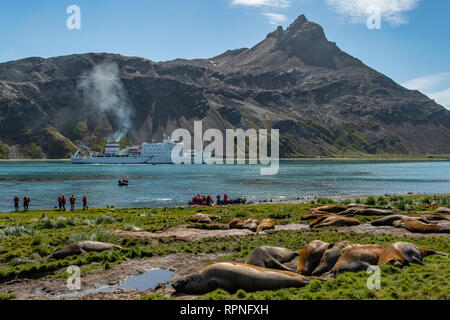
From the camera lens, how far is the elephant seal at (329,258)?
42.5 feet

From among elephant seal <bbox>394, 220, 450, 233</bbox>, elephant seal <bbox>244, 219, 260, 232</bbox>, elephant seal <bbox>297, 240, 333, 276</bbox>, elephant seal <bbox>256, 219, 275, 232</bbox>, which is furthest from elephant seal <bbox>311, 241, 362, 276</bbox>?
→ elephant seal <bbox>244, 219, 260, 232</bbox>

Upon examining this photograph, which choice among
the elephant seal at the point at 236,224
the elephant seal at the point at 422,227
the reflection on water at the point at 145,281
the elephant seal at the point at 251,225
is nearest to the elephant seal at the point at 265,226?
the elephant seal at the point at 251,225

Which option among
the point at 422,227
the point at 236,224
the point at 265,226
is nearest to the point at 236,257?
the point at 265,226

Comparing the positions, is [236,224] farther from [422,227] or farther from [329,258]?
[329,258]

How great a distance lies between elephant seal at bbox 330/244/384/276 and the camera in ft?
41.3

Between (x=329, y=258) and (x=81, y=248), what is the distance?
39.2 ft

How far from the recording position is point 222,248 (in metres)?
18.6

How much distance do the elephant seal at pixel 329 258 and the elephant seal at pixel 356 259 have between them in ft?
0.86

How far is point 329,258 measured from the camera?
43.5ft

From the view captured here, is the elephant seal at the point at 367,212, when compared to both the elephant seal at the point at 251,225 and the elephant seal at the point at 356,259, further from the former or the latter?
the elephant seal at the point at 356,259

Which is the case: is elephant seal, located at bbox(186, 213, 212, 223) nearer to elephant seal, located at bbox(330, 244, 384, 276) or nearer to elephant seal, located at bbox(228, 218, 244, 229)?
elephant seal, located at bbox(228, 218, 244, 229)

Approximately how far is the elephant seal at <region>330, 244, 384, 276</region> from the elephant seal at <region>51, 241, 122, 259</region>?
36.9 ft
